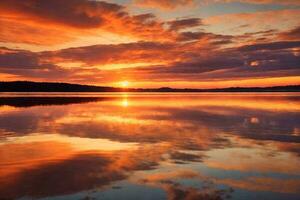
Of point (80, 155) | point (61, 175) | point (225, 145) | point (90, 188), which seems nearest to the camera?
point (90, 188)

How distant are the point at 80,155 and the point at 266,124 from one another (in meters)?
15.4

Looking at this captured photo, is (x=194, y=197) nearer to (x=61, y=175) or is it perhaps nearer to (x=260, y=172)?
(x=260, y=172)

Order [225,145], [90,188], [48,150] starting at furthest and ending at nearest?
[225,145]
[48,150]
[90,188]

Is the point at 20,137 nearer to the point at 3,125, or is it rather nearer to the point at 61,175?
the point at 3,125

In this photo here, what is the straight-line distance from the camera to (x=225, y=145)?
611 inches

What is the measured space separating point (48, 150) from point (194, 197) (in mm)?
8331

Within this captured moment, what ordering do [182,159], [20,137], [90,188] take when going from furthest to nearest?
[20,137] → [182,159] → [90,188]

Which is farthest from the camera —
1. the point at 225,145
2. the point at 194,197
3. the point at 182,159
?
the point at 225,145

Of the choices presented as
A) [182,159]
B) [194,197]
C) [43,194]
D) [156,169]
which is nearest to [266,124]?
[182,159]

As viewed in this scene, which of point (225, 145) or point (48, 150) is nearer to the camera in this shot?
point (48, 150)

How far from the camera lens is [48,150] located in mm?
14406

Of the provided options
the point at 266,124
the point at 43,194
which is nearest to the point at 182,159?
the point at 43,194

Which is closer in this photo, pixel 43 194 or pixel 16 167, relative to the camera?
pixel 43 194

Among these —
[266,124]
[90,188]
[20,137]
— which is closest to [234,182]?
[90,188]
